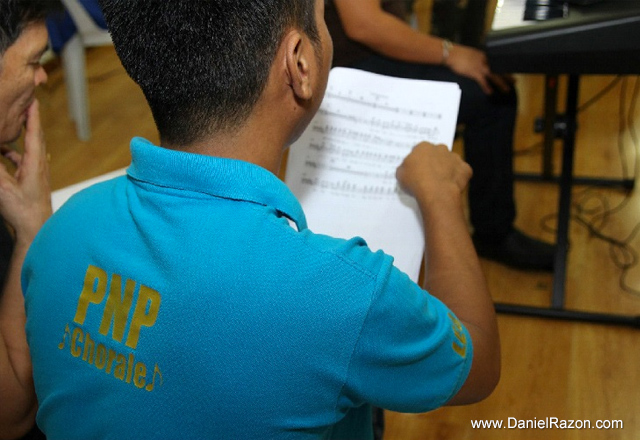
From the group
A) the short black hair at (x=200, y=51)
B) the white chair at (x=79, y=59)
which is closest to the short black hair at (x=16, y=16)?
the short black hair at (x=200, y=51)

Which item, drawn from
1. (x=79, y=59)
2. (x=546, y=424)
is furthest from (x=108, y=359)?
(x=79, y=59)

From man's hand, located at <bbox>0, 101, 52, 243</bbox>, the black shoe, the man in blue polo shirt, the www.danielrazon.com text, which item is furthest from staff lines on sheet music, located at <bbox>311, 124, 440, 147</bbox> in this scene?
the black shoe

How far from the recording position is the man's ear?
76 centimetres

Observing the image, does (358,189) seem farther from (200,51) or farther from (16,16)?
(16,16)

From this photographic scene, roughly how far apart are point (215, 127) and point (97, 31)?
233 centimetres

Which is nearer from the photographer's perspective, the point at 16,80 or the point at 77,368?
the point at 77,368

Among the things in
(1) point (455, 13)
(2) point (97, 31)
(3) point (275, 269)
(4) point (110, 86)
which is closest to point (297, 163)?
(3) point (275, 269)

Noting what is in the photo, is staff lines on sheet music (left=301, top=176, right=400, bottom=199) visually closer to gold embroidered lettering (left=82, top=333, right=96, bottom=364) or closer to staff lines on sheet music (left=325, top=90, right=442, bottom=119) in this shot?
staff lines on sheet music (left=325, top=90, right=442, bottom=119)

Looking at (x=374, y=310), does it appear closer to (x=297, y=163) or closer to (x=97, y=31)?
(x=297, y=163)

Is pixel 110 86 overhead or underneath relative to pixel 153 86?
underneath

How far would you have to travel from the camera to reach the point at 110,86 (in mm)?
3430

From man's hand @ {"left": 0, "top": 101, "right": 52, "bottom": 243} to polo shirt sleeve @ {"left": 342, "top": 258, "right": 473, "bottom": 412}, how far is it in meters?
0.59

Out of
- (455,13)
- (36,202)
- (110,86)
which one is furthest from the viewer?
(110,86)

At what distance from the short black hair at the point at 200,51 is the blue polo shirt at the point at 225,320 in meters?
0.05
